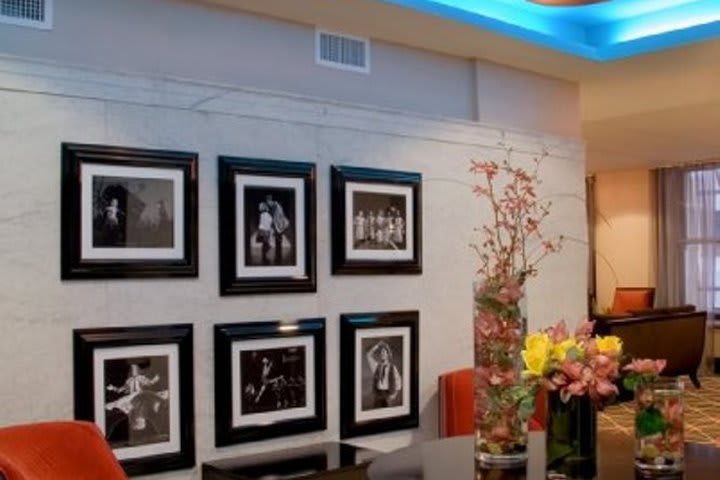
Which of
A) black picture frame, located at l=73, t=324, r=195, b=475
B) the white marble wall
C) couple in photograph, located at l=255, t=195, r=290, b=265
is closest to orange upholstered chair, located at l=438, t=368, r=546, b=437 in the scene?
the white marble wall

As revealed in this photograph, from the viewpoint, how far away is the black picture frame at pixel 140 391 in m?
3.40

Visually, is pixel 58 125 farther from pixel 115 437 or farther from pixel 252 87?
pixel 115 437

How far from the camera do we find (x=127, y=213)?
3545mm

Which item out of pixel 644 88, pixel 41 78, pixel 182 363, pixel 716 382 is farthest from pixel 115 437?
pixel 716 382

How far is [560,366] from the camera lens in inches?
81.0

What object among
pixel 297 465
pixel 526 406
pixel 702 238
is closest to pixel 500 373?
pixel 526 406

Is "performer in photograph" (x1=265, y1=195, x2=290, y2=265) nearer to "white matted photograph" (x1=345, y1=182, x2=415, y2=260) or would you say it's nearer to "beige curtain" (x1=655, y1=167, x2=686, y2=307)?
"white matted photograph" (x1=345, y1=182, x2=415, y2=260)

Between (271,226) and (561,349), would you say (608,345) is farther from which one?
(271,226)

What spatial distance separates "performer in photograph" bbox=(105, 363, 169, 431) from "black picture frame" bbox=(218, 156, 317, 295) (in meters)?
0.57

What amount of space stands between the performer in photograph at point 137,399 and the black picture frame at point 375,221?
1174mm

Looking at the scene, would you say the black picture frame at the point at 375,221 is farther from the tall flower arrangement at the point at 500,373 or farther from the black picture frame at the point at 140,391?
the tall flower arrangement at the point at 500,373

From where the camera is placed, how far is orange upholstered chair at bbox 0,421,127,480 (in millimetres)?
2574

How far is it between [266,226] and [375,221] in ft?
2.39

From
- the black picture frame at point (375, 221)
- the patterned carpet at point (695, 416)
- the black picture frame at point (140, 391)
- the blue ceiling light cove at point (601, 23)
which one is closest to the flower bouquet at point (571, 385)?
the black picture frame at point (140, 391)
